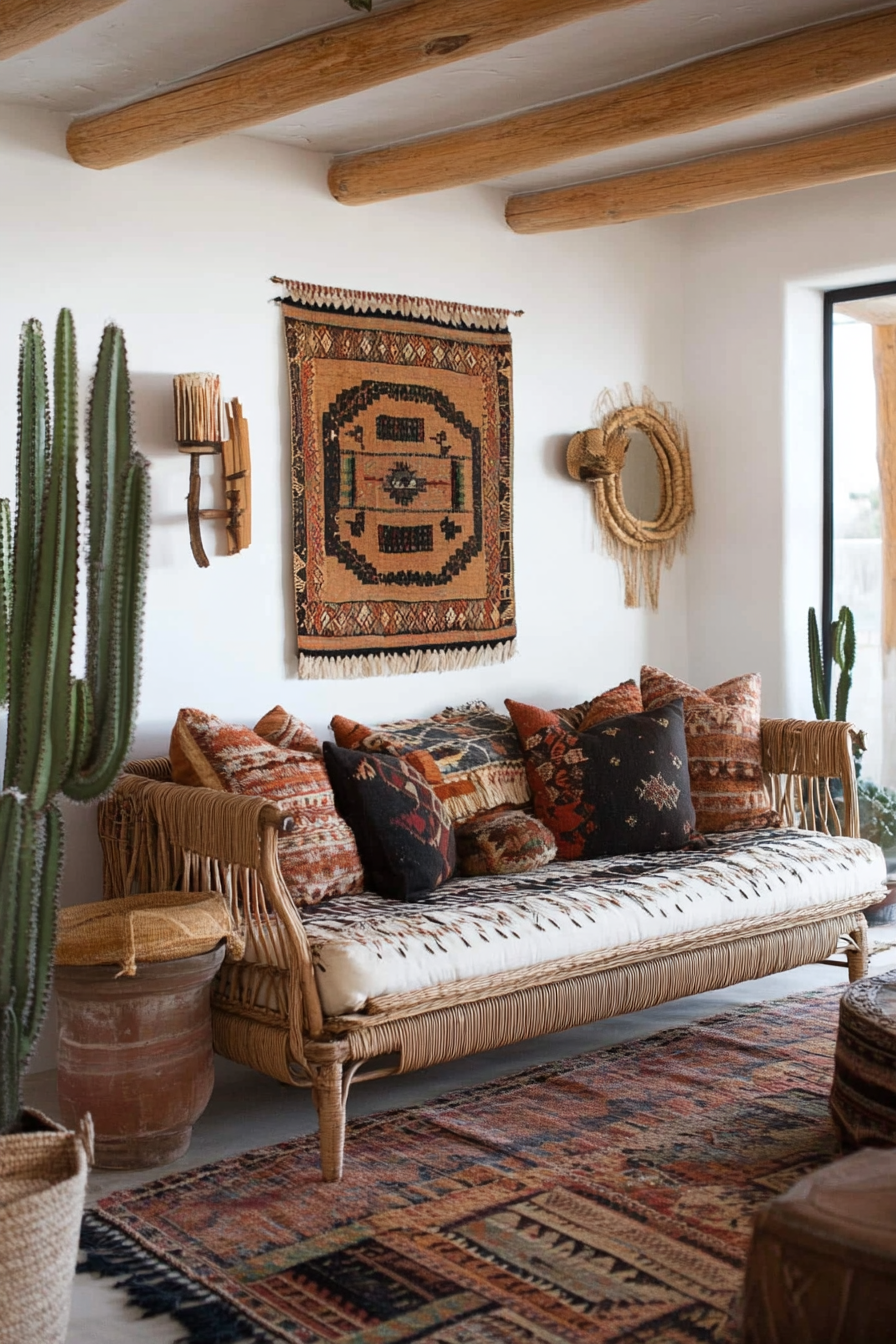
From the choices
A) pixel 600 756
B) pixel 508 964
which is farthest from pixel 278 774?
pixel 600 756

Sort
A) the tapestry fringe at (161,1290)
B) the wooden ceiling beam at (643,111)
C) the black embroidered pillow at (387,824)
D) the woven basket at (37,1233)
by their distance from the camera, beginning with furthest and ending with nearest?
1. the black embroidered pillow at (387,824)
2. the wooden ceiling beam at (643,111)
3. the tapestry fringe at (161,1290)
4. the woven basket at (37,1233)

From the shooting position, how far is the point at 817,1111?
126 inches

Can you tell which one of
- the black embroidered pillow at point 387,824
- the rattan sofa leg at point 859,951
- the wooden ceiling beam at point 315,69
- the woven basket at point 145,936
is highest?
the wooden ceiling beam at point 315,69

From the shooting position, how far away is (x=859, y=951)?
4.07m

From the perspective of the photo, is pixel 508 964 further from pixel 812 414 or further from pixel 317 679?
pixel 812 414

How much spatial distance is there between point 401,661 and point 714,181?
176 cm

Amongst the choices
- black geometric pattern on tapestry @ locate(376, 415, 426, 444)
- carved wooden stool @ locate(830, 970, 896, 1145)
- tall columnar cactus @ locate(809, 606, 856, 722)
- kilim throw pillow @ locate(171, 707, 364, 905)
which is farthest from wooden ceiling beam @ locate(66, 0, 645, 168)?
tall columnar cactus @ locate(809, 606, 856, 722)

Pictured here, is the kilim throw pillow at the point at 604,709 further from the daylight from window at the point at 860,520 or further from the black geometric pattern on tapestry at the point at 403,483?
the daylight from window at the point at 860,520

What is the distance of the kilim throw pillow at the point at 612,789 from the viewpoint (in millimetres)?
3975

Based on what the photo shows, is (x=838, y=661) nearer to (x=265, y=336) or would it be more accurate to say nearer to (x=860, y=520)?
(x=860, y=520)

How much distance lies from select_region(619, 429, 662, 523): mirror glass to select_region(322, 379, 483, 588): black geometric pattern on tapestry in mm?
622

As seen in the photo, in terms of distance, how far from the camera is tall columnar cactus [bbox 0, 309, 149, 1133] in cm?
237

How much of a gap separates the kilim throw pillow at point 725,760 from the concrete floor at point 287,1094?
0.52 meters

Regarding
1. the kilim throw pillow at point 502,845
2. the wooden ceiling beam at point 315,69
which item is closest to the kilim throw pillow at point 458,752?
the kilim throw pillow at point 502,845
